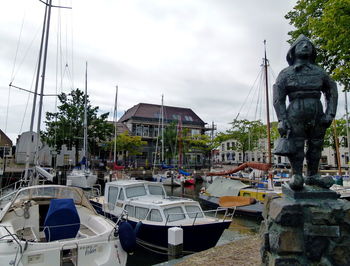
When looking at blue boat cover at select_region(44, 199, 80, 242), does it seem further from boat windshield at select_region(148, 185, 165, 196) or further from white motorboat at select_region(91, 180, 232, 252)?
boat windshield at select_region(148, 185, 165, 196)

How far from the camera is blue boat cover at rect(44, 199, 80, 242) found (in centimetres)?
721

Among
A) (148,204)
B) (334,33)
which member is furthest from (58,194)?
(334,33)

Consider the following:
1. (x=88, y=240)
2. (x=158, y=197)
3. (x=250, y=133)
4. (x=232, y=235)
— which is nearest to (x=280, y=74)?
(x=88, y=240)

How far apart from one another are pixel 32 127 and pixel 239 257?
44.4ft

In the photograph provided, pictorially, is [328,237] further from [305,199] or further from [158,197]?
[158,197]

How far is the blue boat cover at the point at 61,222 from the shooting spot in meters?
7.21

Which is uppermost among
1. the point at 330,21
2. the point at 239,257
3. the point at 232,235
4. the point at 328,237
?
the point at 330,21

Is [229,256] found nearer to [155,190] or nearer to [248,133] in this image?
[155,190]

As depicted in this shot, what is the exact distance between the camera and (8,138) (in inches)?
2207

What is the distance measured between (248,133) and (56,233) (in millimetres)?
42379

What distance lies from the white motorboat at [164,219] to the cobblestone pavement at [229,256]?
222cm

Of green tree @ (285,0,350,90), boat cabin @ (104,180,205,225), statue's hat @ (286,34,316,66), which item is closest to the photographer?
statue's hat @ (286,34,316,66)

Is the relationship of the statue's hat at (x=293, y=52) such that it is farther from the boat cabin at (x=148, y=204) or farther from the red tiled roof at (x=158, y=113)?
the red tiled roof at (x=158, y=113)

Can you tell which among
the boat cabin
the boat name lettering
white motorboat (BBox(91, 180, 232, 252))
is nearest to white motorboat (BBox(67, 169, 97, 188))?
the boat cabin
